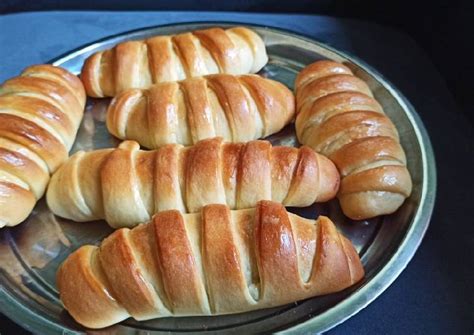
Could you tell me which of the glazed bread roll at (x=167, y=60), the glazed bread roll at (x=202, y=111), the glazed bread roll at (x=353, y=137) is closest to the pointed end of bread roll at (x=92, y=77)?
the glazed bread roll at (x=167, y=60)

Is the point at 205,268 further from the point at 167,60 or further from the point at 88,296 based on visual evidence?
the point at 167,60

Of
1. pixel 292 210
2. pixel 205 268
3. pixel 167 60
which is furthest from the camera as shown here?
pixel 167 60

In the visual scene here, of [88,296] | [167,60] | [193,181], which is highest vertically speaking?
[167,60]

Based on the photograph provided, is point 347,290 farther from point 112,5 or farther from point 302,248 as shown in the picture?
point 112,5

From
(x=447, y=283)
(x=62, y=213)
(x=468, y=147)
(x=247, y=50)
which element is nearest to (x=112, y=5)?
(x=247, y=50)

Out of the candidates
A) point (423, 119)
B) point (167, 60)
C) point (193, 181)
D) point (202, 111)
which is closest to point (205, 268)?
point (193, 181)

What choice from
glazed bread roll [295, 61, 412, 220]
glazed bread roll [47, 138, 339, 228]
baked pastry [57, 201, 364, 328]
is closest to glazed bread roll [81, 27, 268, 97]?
glazed bread roll [295, 61, 412, 220]

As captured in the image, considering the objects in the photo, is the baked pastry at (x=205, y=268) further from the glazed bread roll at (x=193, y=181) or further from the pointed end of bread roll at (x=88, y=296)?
the glazed bread roll at (x=193, y=181)
